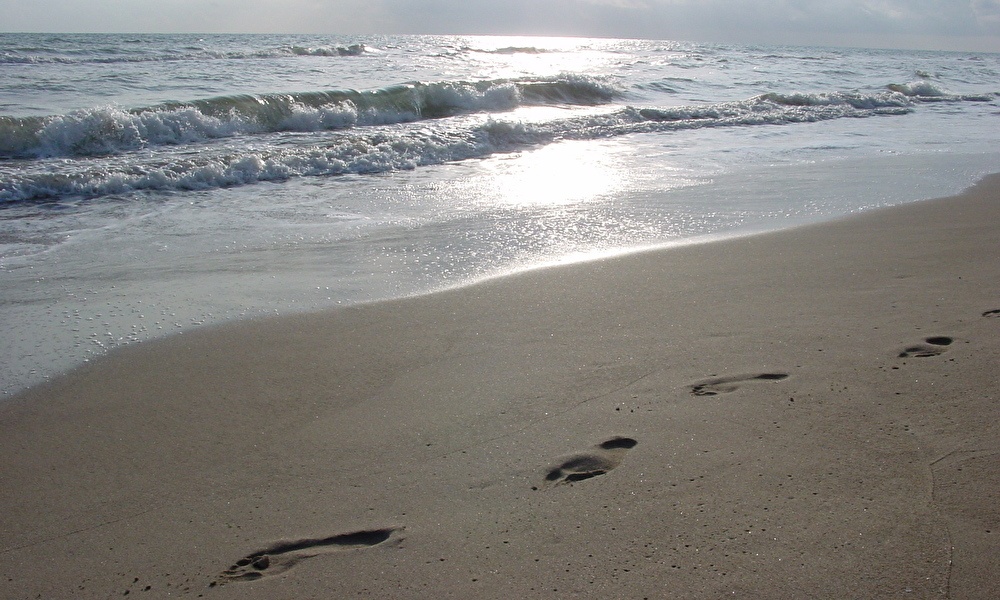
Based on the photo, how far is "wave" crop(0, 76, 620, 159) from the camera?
9258 mm

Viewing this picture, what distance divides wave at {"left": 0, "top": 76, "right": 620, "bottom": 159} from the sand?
300 inches

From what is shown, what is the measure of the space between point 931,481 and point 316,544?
172 centimetres

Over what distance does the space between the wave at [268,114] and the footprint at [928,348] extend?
933 centimetres

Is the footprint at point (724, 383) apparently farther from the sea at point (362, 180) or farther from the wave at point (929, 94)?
the wave at point (929, 94)

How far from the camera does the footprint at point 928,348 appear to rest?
2.85 metres

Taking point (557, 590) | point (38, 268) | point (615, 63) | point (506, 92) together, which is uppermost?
point (615, 63)

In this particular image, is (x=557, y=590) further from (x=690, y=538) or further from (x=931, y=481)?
(x=931, y=481)

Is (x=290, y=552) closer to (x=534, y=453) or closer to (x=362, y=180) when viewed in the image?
(x=534, y=453)

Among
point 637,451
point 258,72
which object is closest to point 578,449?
point 637,451

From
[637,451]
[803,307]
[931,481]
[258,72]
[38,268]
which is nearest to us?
[931,481]

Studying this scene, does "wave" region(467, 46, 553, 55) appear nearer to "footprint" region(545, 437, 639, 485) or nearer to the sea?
the sea

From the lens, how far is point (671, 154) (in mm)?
9141

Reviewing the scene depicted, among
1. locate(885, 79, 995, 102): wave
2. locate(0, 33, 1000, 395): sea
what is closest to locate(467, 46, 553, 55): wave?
locate(0, 33, 1000, 395): sea

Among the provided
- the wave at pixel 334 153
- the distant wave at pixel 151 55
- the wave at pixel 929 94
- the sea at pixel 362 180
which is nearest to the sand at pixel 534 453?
the sea at pixel 362 180
